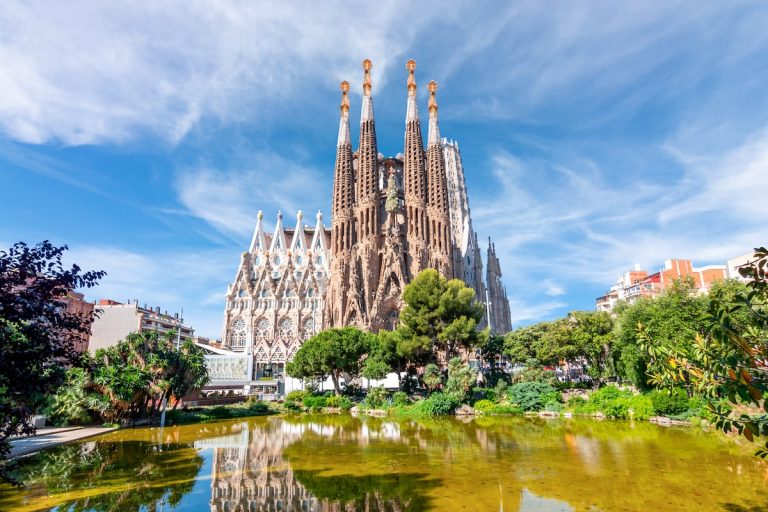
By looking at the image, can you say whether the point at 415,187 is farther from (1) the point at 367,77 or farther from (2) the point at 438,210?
(1) the point at 367,77

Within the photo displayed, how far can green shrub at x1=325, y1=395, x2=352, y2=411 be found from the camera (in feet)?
97.6

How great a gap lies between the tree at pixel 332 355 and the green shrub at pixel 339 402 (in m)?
1.52

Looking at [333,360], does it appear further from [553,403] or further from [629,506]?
[629,506]

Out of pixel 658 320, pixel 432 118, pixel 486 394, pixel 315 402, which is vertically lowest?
pixel 315 402

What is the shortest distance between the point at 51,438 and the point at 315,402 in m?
15.9

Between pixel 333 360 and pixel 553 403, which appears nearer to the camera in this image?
pixel 553 403

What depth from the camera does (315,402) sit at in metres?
30.2

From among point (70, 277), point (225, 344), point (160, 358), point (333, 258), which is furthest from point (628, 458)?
point (225, 344)

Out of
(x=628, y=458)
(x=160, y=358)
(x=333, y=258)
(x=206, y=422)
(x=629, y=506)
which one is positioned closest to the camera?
(x=629, y=506)

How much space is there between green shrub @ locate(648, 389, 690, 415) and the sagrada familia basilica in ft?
94.7

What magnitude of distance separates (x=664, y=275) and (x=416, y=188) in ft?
116

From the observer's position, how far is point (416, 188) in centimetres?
5297

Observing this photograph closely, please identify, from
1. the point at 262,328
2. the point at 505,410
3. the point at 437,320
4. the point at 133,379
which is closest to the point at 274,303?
the point at 262,328

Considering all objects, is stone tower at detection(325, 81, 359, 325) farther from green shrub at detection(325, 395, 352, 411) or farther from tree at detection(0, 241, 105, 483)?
tree at detection(0, 241, 105, 483)
